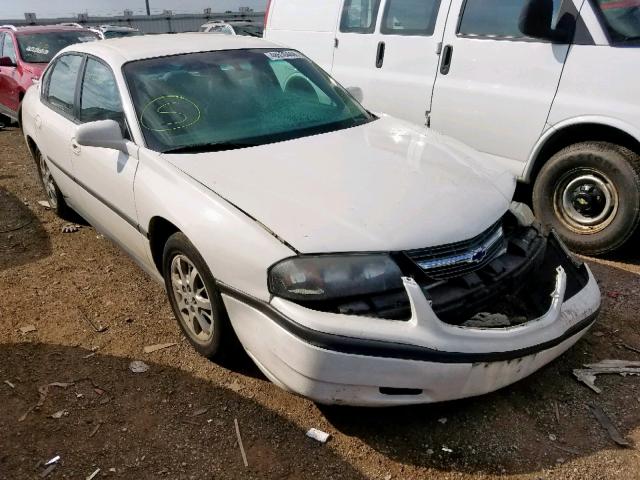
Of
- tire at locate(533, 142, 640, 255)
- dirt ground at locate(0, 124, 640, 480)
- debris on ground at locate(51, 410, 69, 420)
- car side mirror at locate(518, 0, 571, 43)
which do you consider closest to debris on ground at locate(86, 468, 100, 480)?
dirt ground at locate(0, 124, 640, 480)

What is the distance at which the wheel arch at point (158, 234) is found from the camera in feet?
9.32

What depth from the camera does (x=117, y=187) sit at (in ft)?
10.4

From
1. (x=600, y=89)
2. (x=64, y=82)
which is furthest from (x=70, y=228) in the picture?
(x=600, y=89)

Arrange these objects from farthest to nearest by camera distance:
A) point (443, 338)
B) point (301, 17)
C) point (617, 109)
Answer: point (301, 17)
point (617, 109)
point (443, 338)

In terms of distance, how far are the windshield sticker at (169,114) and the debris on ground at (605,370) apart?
2424 millimetres

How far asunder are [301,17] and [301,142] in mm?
3344

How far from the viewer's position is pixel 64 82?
4176 mm

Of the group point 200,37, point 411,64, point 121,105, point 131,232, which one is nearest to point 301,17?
point 411,64

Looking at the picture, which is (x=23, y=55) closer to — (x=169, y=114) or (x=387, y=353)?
(x=169, y=114)

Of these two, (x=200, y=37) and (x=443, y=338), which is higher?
(x=200, y=37)

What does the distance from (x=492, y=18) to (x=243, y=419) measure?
357cm

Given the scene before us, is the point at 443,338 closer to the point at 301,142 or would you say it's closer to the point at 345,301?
the point at 345,301

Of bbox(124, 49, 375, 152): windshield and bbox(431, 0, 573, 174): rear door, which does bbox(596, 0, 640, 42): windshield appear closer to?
bbox(431, 0, 573, 174): rear door

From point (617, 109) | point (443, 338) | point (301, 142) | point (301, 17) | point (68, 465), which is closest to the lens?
point (443, 338)
